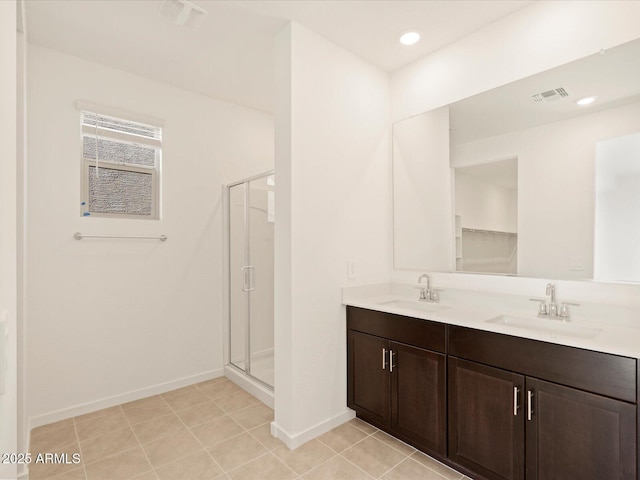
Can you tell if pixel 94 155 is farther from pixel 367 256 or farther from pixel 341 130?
pixel 367 256

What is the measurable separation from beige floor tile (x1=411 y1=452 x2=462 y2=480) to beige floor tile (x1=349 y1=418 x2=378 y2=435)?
35cm

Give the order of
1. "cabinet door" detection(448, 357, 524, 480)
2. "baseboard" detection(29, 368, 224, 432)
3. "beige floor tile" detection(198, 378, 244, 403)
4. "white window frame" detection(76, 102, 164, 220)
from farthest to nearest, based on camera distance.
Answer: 1. "beige floor tile" detection(198, 378, 244, 403)
2. "white window frame" detection(76, 102, 164, 220)
3. "baseboard" detection(29, 368, 224, 432)
4. "cabinet door" detection(448, 357, 524, 480)

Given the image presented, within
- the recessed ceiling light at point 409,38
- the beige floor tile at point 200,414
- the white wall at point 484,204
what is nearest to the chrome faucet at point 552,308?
the white wall at point 484,204

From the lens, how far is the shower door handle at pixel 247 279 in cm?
330

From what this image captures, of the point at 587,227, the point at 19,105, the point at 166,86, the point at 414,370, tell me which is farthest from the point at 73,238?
the point at 587,227

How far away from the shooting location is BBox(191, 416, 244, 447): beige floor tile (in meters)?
2.29

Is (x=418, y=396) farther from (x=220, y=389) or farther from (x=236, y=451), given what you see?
(x=220, y=389)

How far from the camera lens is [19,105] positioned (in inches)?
71.5

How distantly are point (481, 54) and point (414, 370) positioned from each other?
2.09m

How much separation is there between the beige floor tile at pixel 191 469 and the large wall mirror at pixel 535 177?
1882mm

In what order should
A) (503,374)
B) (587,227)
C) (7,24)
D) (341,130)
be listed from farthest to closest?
1. (341,130)
2. (587,227)
3. (503,374)
4. (7,24)

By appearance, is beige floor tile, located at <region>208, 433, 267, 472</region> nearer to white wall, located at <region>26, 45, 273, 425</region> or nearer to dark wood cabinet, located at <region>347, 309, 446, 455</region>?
dark wood cabinet, located at <region>347, 309, 446, 455</region>

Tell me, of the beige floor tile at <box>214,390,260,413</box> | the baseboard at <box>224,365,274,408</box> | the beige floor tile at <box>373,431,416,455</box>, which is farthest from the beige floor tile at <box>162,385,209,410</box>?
the beige floor tile at <box>373,431,416,455</box>

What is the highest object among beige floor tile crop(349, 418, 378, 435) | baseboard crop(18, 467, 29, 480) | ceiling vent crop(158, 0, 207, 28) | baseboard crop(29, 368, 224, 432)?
ceiling vent crop(158, 0, 207, 28)
